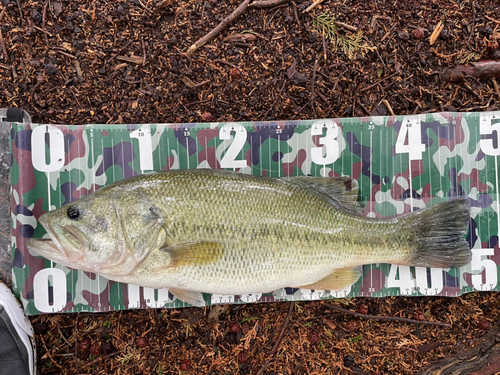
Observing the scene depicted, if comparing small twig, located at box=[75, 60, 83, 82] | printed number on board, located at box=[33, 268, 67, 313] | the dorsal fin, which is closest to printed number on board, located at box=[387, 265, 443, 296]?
the dorsal fin

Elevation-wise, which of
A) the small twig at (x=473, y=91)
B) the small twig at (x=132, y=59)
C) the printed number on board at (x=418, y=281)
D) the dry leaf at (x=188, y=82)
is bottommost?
the printed number on board at (x=418, y=281)

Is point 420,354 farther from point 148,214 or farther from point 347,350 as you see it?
point 148,214

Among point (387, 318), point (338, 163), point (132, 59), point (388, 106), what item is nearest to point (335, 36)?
point (388, 106)

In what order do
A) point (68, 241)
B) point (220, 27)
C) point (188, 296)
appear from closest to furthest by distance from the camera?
point (68, 241), point (188, 296), point (220, 27)

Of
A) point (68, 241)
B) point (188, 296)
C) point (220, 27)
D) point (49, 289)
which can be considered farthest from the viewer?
point (220, 27)

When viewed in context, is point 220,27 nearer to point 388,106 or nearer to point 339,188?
point 388,106

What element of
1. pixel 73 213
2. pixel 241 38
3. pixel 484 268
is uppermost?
pixel 241 38

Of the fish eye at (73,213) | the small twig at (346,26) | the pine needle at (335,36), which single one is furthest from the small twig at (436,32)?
the fish eye at (73,213)

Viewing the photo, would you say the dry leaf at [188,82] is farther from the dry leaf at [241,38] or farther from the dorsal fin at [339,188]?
the dorsal fin at [339,188]
